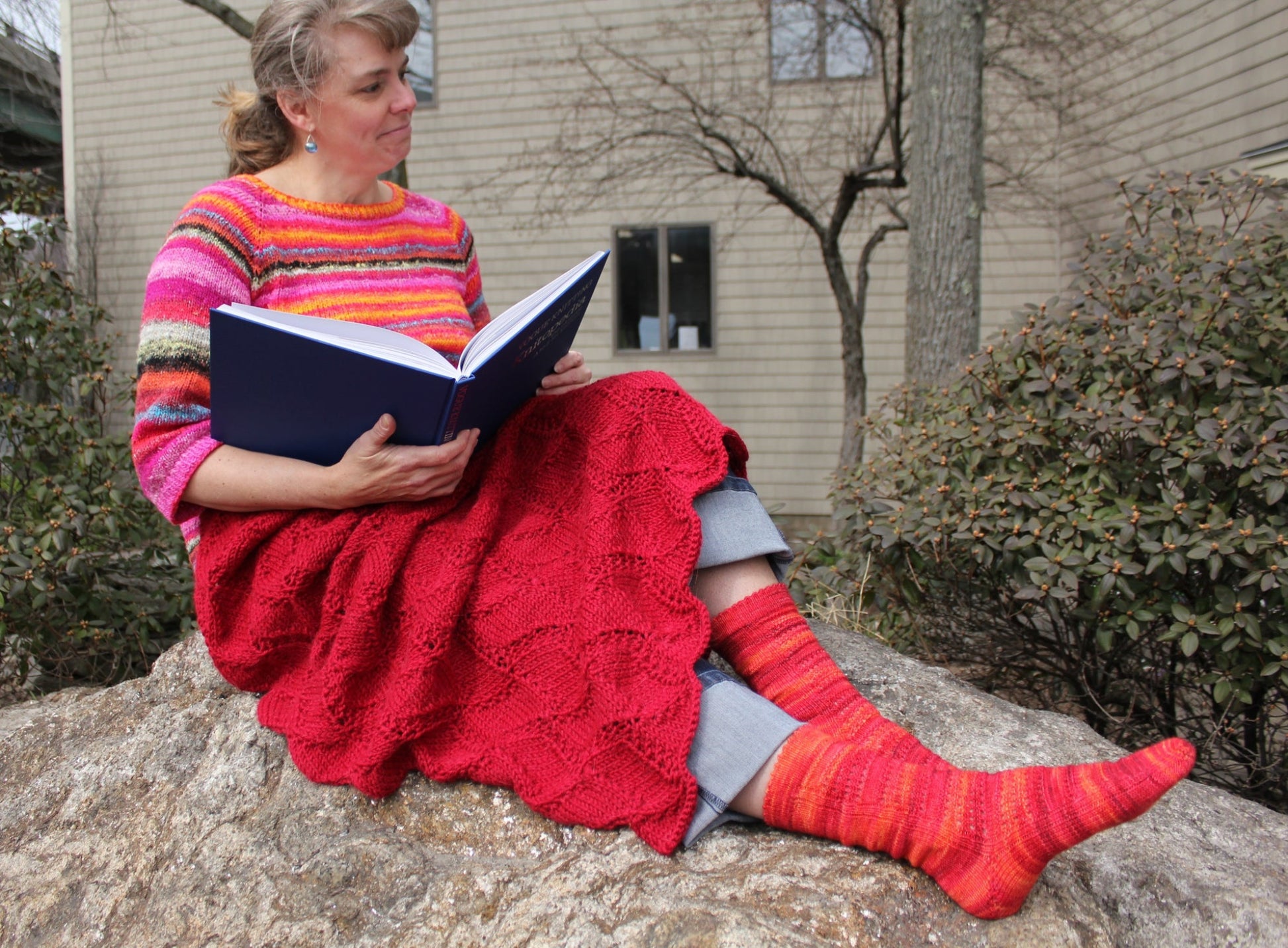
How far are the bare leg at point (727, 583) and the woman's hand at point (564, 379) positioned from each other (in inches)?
18.5

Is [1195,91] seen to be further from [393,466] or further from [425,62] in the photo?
[393,466]

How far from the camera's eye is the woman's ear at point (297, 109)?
2.08m

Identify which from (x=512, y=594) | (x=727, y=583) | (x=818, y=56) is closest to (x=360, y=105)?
(x=512, y=594)

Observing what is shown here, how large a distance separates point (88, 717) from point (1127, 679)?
2636mm

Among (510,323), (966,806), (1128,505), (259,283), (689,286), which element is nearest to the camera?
(966,806)

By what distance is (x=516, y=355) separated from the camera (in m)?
1.67

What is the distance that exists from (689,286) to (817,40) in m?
2.26

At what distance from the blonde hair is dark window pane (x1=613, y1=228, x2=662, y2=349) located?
6.60 metres

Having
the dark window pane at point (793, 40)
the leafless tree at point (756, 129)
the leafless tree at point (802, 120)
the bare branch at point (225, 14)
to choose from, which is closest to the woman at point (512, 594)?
the bare branch at point (225, 14)

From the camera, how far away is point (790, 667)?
1.76 m

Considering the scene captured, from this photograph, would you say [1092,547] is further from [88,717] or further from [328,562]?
[88,717]

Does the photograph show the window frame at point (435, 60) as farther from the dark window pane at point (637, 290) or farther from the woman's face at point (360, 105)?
the woman's face at point (360, 105)

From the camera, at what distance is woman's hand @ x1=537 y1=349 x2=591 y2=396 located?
1977 millimetres

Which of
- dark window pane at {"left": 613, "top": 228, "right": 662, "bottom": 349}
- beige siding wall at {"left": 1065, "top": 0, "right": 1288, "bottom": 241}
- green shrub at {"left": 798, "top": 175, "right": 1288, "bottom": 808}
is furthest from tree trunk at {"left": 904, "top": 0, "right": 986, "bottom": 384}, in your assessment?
dark window pane at {"left": 613, "top": 228, "right": 662, "bottom": 349}
